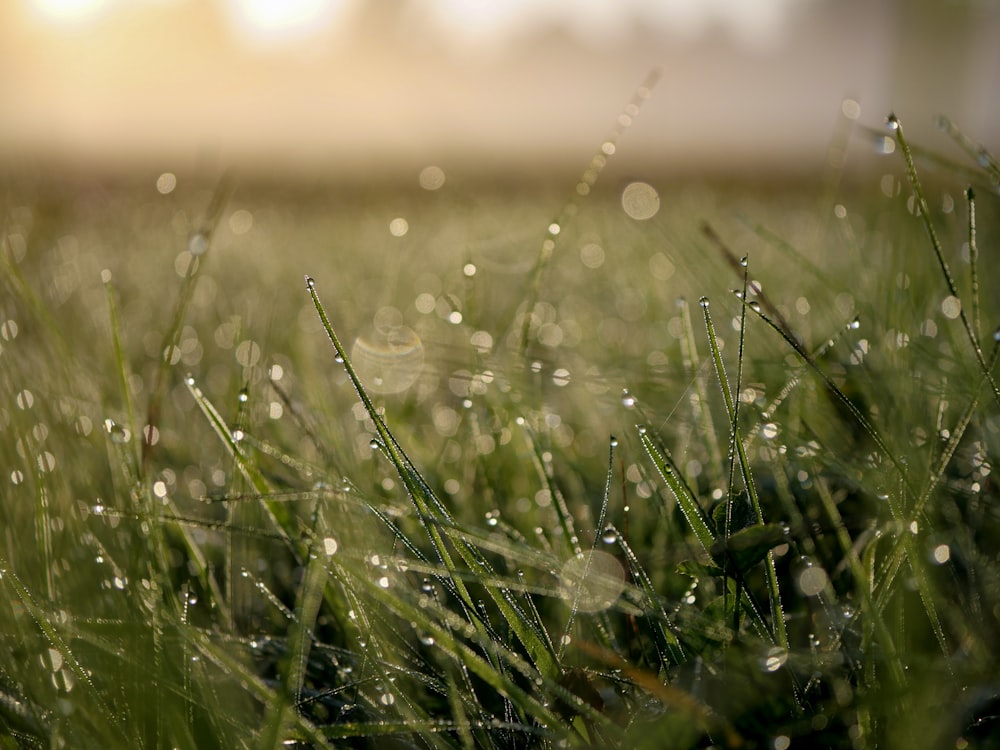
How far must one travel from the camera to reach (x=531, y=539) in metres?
0.87

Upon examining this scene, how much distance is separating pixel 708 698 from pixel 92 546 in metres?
0.54

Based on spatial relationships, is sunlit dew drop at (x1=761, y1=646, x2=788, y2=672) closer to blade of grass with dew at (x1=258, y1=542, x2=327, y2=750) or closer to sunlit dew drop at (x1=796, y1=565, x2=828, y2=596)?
sunlit dew drop at (x1=796, y1=565, x2=828, y2=596)

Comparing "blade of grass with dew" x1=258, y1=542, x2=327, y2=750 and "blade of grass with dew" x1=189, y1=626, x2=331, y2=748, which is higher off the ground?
"blade of grass with dew" x1=258, y1=542, x2=327, y2=750

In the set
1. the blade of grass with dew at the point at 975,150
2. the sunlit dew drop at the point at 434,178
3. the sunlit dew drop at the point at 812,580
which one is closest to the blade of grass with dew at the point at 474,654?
the sunlit dew drop at the point at 812,580

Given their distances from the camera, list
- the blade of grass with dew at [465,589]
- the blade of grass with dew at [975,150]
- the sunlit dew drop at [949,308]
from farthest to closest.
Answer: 1. the sunlit dew drop at [949,308]
2. the blade of grass with dew at [975,150]
3. the blade of grass with dew at [465,589]

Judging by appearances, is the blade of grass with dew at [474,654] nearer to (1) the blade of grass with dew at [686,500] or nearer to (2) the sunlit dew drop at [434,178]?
(1) the blade of grass with dew at [686,500]

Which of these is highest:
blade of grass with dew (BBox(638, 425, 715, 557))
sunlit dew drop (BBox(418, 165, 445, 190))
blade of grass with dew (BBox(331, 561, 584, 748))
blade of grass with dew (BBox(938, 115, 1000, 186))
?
blade of grass with dew (BBox(938, 115, 1000, 186))

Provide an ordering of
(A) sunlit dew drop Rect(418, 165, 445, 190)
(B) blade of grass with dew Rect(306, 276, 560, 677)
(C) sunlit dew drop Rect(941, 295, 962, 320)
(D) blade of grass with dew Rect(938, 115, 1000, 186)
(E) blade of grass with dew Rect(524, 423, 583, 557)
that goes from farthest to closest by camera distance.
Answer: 1. (A) sunlit dew drop Rect(418, 165, 445, 190)
2. (C) sunlit dew drop Rect(941, 295, 962, 320)
3. (D) blade of grass with dew Rect(938, 115, 1000, 186)
4. (E) blade of grass with dew Rect(524, 423, 583, 557)
5. (B) blade of grass with dew Rect(306, 276, 560, 677)

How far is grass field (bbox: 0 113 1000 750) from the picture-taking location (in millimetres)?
566

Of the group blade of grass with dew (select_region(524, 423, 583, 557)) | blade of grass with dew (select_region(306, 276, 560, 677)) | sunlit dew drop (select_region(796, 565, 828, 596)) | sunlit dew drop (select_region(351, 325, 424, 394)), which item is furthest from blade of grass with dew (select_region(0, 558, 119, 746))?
sunlit dew drop (select_region(351, 325, 424, 394))

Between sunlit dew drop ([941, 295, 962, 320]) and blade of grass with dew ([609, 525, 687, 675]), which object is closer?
blade of grass with dew ([609, 525, 687, 675])

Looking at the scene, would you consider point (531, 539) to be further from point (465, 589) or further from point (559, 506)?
point (465, 589)

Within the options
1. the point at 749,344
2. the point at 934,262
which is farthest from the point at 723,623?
the point at 934,262

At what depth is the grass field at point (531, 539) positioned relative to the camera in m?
0.57
